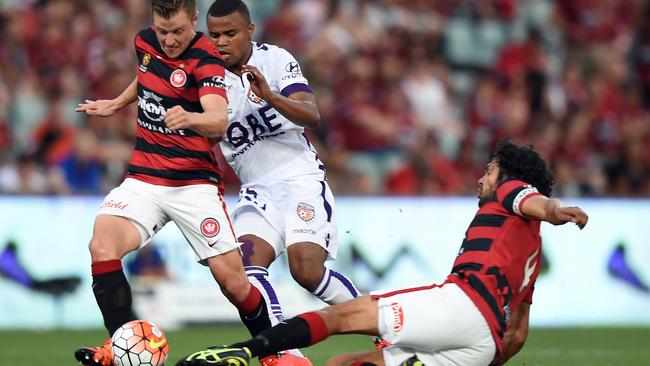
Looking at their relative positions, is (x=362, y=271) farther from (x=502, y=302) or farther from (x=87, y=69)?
(x=502, y=302)

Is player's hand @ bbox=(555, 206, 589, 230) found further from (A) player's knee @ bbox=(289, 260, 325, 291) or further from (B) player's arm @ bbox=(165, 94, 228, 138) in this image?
(A) player's knee @ bbox=(289, 260, 325, 291)

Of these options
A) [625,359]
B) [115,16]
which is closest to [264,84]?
[625,359]

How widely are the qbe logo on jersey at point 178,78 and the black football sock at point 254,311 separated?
1347mm

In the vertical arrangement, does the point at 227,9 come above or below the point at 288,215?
above

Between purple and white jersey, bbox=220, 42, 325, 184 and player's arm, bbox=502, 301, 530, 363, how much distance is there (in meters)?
1.98

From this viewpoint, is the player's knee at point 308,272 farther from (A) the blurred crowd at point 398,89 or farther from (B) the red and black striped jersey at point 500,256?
(A) the blurred crowd at point 398,89

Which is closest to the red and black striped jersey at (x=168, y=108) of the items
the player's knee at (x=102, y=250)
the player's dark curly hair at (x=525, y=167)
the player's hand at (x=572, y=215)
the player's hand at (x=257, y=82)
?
the player's hand at (x=257, y=82)

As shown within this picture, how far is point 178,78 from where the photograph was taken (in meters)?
7.16

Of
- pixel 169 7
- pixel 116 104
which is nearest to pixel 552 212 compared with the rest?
pixel 169 7

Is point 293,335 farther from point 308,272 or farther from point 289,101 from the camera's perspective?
point 289,101

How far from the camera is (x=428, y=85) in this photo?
16453 mm

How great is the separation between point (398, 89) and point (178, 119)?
9.87 meters

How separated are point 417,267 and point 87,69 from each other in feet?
16.2

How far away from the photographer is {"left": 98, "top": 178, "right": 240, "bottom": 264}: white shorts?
726 cm
